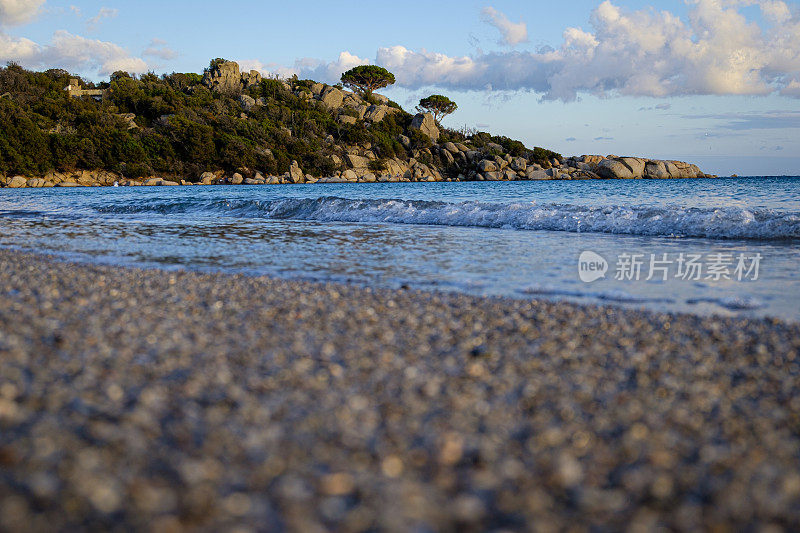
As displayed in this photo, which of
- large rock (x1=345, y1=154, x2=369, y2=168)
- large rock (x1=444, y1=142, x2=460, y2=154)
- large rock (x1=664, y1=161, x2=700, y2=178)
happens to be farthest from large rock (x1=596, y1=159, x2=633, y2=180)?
large rock (x1=345, y1=154, x2=369, y2=168)

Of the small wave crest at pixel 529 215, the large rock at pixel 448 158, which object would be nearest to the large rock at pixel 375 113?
the large rock at pixel 448 158

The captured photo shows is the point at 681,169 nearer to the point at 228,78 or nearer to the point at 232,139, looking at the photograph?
the point at 232,139

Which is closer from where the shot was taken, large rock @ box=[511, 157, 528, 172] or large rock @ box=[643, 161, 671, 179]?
large rock @ box=[643, 161, 671, 179]

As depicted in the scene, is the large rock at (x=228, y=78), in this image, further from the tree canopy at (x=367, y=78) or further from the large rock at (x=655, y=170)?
the large rock at (x=655, y=170)

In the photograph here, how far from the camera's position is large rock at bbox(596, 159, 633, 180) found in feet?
246

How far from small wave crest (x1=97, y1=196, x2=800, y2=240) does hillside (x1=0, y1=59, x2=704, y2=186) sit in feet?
136

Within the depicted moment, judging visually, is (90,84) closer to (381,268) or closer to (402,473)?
(381,268)

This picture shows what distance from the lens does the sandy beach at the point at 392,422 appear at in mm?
2133

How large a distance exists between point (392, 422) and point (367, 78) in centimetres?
10599

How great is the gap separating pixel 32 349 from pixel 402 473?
122 inches

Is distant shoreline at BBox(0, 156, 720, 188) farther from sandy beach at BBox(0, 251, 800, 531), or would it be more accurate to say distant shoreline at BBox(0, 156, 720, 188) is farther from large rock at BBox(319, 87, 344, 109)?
sandy beach at BBox(0, 251, 800, 531)

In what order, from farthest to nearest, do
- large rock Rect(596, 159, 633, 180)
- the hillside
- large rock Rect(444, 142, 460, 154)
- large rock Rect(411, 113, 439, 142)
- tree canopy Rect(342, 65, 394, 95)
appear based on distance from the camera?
tree canopy Rect(342, 65, 394, 95)
large rock Rect(411, 113, 439, 142)
large rock Rect(444, 142, 460, 154)
large rock Rect(596, 159, 633, 180)
the hillside

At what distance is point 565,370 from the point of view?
381 cm

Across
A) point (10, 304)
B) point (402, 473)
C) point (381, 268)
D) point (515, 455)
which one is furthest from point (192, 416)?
point (381, 268)
